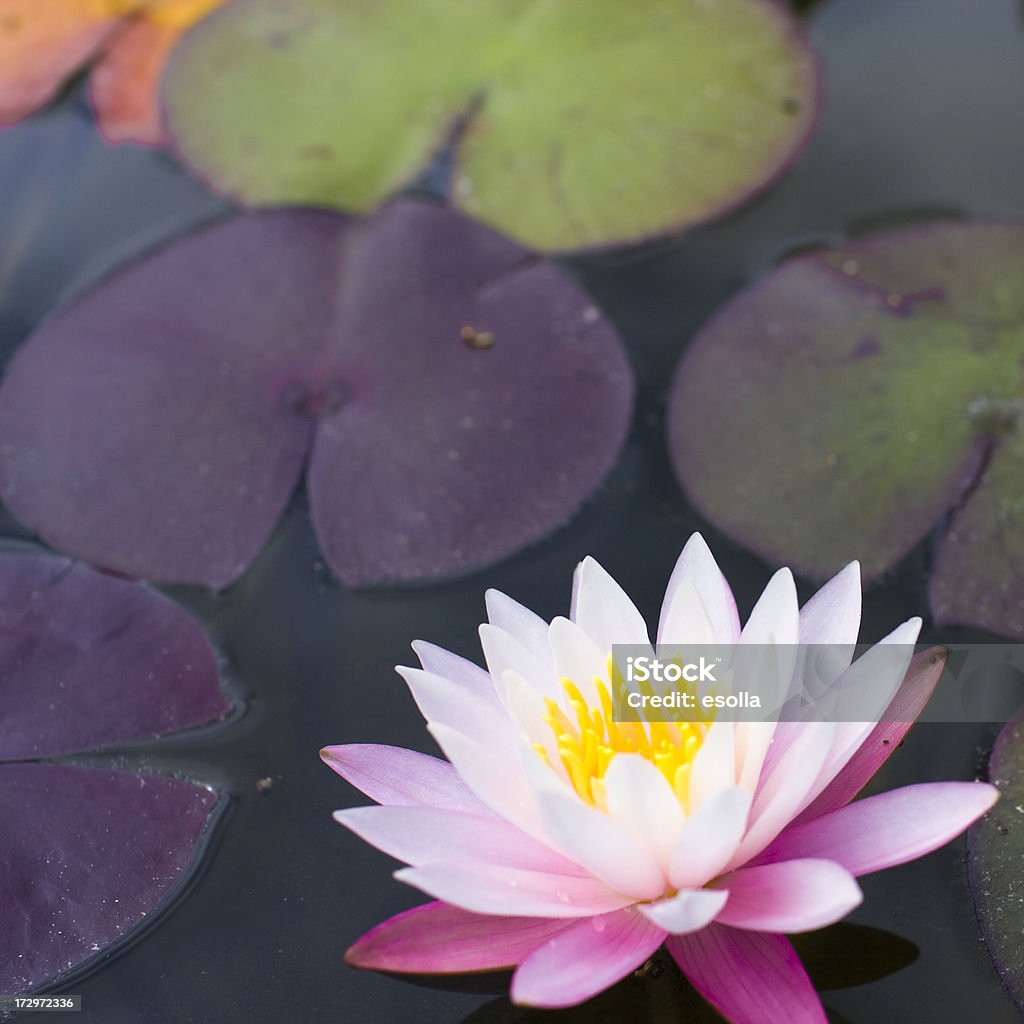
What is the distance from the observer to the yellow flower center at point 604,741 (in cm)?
136

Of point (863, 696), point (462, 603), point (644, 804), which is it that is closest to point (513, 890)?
point (644, 804)

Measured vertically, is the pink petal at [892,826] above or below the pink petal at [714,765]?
below

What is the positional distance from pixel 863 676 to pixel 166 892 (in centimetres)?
112

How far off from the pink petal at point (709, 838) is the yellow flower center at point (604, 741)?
0.08 metres

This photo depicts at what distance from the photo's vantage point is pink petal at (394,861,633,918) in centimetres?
127

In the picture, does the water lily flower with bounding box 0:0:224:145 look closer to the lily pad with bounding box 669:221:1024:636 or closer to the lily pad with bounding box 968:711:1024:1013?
the lily pad with bounding box 669:221:1024:636

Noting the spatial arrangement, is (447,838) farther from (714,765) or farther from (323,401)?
(323,401)

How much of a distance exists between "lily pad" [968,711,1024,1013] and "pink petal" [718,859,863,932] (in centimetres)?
37

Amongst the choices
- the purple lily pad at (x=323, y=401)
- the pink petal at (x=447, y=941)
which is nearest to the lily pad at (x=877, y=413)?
the purple lily pad at (x=323, y=401)

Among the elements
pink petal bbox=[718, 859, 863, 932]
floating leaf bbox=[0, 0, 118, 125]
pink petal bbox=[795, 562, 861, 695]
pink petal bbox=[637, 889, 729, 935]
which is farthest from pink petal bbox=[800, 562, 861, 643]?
floating leaf bbox=[0, 0, 118, 125]

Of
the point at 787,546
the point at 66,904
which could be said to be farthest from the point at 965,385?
the point at 66,904

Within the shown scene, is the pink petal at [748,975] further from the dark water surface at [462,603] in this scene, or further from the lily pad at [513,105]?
the lily pad at [513,105]

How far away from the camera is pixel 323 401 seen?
7.38 feet

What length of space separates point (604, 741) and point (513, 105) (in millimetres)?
1926
